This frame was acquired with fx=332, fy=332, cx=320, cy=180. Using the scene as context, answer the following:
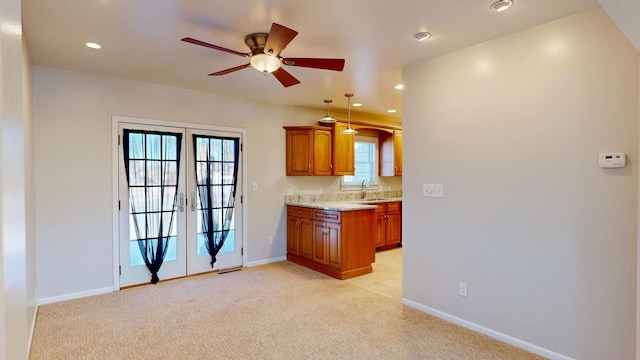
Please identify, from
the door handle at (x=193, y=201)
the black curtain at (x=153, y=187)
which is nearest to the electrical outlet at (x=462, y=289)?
the door handle at (x=193, y=201)

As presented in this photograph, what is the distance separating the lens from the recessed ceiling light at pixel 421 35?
273 centimetres

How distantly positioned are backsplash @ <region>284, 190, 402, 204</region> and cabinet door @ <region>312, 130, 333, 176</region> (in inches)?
20.2

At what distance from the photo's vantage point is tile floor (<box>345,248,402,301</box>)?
396 cm

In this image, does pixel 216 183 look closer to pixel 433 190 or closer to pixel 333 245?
pixel 333 245

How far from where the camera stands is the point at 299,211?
518 centimetres

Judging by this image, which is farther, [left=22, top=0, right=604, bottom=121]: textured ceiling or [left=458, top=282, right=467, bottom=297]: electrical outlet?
[left=458, top=282, right=467, bottom=297]: electrical outlet

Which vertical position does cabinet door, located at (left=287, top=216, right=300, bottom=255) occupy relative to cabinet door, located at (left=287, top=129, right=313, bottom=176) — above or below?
below

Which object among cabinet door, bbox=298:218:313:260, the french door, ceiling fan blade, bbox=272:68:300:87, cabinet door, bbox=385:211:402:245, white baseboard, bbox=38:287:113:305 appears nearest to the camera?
ceiling fan blade, bbox=272:68:300:87

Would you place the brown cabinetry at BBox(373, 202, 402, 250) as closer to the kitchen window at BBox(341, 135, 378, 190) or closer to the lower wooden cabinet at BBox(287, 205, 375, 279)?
the kitchen window at BBox(341, 135, 378, 190)

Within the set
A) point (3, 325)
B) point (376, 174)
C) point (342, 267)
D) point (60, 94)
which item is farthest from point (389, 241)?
point (3, 325)

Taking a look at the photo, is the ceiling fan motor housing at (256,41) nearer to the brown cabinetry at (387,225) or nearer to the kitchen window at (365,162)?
the brown cabinetry at (387,225)

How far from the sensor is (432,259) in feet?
10.9

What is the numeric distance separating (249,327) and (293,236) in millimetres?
2319

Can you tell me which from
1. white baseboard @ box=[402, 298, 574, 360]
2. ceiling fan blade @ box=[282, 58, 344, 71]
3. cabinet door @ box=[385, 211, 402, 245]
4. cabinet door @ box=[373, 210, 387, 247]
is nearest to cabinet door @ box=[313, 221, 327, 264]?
white baseboard @ box=[402, 298, 574, 360]
